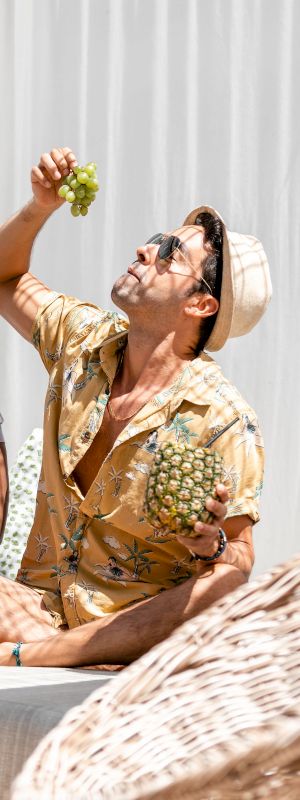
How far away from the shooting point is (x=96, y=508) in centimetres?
289

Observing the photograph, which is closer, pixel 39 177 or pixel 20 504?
pixel 39 177

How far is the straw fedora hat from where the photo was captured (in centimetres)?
307

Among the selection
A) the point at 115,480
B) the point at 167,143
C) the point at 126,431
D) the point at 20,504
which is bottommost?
the point at 20,504

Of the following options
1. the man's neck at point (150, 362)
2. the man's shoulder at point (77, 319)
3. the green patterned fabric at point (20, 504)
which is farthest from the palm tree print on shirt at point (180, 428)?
the green patterned fabric at point (20, 504)

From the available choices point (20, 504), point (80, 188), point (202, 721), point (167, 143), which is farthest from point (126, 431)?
point (167, 143)

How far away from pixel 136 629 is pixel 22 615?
0.38m

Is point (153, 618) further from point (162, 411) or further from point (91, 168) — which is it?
point (91, 168)

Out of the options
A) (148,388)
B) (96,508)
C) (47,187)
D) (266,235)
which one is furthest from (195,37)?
(96,508)

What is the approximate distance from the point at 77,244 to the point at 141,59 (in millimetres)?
783

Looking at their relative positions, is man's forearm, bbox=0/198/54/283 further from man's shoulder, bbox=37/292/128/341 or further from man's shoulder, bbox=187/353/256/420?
man's shoulder, bbox=187/353/256/420

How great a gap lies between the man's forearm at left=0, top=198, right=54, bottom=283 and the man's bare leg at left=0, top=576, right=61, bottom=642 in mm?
901

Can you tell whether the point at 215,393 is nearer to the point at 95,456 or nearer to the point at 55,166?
the point at 95,456

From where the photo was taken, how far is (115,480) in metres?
2.88

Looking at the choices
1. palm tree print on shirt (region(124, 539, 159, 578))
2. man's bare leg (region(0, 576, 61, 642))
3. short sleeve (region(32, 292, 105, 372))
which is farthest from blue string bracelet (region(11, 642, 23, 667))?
short sleeve (region(32, 292, 105, 372))
